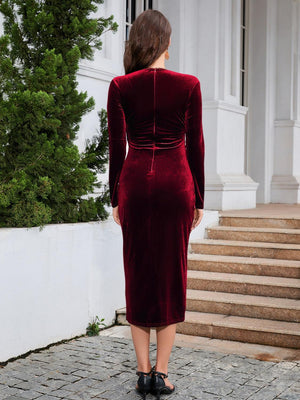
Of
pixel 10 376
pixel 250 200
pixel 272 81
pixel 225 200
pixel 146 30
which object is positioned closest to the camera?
pixel 146 30

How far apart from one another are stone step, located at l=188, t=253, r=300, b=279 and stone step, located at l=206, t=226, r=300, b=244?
1.48 feet

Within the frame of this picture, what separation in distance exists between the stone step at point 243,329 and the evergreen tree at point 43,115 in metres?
1.26

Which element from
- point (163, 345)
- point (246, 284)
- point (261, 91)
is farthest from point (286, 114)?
point (163, 345)

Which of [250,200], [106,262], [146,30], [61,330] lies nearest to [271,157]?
[250,200]

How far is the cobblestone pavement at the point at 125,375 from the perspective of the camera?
11.4 feet

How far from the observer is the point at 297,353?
4457 mm

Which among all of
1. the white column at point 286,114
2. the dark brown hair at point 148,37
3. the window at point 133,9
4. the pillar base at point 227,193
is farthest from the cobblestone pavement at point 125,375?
the white column at point 286,114

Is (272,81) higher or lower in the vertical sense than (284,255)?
higher

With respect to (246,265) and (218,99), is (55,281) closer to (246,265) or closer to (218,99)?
(246,265)

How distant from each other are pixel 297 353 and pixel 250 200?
470 centimetres

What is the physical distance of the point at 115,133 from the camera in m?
3.41

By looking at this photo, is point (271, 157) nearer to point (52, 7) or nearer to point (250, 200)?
point (250, 200)

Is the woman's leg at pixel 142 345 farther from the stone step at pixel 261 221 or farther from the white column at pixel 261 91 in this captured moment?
the white column at pixel 261 91

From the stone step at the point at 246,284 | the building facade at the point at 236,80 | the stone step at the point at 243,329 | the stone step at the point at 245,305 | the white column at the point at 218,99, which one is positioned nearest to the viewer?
the stone step at the point at 243,329
